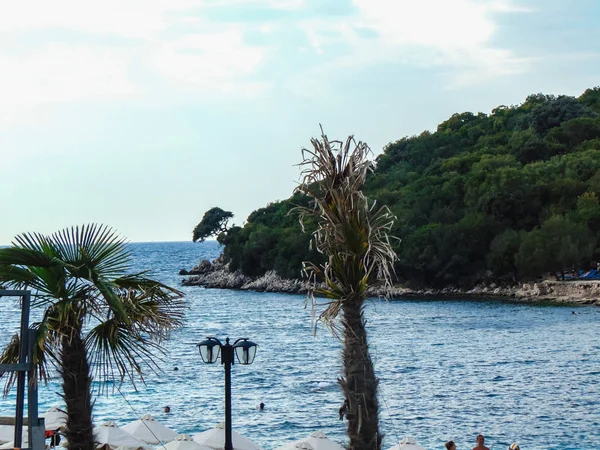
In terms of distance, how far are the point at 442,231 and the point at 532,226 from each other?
9.82 m

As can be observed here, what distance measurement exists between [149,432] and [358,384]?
43.3 ft

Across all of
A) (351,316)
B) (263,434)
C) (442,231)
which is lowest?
(263,434)

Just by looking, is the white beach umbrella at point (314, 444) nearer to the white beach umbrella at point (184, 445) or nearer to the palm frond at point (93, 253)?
the white beach umbrella at point (184, 445)

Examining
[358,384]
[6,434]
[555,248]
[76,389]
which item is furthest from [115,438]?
[555,248]

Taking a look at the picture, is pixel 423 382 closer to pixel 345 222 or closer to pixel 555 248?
pixel 345 222

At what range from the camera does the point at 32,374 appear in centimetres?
876

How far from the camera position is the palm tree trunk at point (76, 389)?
9.84 metres

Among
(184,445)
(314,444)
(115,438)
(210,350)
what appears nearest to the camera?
(210,350)

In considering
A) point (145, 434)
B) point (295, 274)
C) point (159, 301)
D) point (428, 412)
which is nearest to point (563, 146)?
point (295, 274)

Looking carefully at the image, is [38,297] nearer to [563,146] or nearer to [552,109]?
[563,146]

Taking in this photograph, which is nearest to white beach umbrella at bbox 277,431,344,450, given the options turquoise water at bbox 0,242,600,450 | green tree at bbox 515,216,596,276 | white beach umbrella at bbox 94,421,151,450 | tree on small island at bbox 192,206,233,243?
turquoise water at bbox 0,242,600,450

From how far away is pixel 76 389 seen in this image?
9891 millimetres

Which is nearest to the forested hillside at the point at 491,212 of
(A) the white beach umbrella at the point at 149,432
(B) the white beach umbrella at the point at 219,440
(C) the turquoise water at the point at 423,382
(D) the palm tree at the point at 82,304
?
(C) the turquoise water at the point at 423,382

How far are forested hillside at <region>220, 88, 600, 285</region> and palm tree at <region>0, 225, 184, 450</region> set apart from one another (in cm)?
5043
